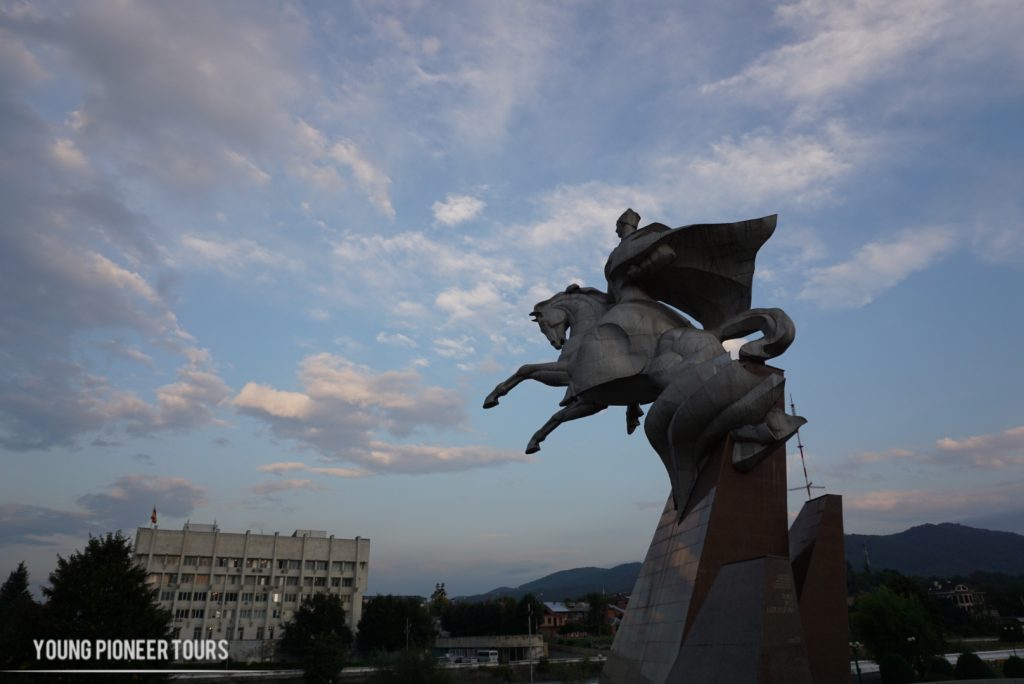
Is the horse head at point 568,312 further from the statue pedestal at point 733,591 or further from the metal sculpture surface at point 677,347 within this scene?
the statue pedestal at point 733,591

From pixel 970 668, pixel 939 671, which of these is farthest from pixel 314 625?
pixel 970 668

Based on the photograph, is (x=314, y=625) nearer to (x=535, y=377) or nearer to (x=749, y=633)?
(x=535, y=377)

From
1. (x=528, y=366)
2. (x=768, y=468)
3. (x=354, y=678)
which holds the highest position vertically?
(x=528, y=366)

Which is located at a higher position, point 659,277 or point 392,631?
point 659,277

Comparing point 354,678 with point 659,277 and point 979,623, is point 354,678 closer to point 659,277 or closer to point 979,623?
point 659,277

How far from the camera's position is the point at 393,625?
61219 millimetres

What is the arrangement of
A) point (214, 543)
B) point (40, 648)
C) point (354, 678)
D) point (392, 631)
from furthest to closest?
point (214, 543)
point (392, 631)
point (354, 678)
point (40, 648)

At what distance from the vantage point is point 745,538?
48.6 ft

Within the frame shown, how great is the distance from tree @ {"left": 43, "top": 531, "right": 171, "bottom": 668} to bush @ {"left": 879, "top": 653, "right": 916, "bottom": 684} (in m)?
24.5

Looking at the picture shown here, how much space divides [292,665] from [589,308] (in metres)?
43.1

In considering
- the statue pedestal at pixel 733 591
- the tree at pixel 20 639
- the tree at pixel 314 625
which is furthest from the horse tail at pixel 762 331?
the tree at pixel 314 625

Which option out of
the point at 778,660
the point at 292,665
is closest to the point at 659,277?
the point at 778,660

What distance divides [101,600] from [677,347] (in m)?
19.7

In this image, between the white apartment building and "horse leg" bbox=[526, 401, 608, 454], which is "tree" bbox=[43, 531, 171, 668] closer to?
"horse leg" bbox=[526, 401, 608, 454]
